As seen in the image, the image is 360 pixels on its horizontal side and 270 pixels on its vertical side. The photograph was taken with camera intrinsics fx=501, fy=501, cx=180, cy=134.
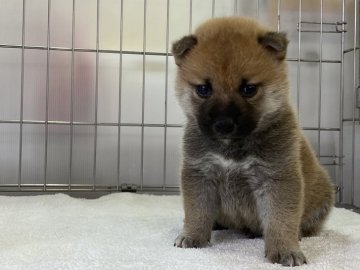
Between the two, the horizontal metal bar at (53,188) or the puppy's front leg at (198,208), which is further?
the horizontal metal bar at (53,188)

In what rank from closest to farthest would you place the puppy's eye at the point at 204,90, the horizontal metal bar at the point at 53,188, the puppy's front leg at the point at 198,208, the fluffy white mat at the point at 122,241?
the fluffy white mat at the point at 122,241
the puppy's eye at the point at 204,90
the puppy's front leg at the point at 198,208
the horizontal metal bar at the point at 53,188

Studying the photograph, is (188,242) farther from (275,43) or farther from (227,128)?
(275,43)

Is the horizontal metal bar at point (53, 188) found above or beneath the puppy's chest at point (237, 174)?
beneath

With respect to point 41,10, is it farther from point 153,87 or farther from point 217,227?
point 217,227

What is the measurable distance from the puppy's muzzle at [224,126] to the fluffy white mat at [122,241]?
327mm

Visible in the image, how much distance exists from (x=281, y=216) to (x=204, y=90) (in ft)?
1.31

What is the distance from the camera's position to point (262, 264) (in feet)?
4.12

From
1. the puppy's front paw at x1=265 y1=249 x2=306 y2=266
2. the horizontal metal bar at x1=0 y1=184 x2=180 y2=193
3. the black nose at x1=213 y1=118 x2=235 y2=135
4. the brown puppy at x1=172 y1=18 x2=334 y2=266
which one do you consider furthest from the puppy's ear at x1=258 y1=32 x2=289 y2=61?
the horizontal metal bar at x1=0 y1=184 x2=180 y2=193

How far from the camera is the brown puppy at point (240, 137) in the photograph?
1.30 m

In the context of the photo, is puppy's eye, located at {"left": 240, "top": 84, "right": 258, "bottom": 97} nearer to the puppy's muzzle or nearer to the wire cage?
the puppy's muzzle

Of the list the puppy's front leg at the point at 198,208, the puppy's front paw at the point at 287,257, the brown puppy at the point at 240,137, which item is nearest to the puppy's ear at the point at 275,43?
the brown puppy at the point at 240,137

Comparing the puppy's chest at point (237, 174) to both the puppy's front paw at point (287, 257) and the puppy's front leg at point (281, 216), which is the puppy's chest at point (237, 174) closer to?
the puppy's front leg at point (281, 216)

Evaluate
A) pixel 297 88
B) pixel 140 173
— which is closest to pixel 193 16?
pixel 297 88

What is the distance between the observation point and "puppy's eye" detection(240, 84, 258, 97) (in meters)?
1.31
